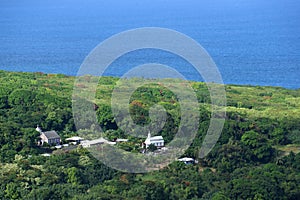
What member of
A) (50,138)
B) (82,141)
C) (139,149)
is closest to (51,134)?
(50,138)

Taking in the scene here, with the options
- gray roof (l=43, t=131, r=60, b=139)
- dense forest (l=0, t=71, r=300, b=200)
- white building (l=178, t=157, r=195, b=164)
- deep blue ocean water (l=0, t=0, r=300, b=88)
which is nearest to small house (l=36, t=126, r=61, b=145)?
gray roof (l=43, t=131, r=60, b=139)

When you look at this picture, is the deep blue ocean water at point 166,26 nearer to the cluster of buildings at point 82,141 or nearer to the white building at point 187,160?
the cluster of buildings at point 82,141

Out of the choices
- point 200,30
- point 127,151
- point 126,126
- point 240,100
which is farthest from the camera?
point 200,30

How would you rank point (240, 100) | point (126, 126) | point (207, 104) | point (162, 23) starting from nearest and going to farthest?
point (126, 126) < point (207, 104) < point (240, 100) < point (162, 23)

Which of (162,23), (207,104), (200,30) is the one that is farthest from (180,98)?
(162,23)

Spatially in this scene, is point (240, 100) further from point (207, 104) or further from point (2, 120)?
point (2, 120)

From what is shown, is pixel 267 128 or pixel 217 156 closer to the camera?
pixel 217 156

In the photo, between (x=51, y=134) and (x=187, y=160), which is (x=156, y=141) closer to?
(x=187, y=160)
